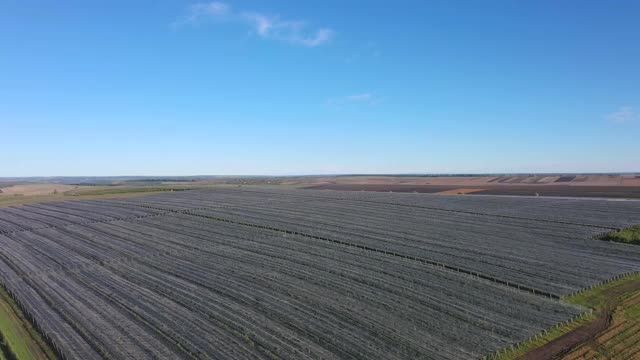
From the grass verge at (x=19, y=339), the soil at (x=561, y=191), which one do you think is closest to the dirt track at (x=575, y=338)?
the grass verge at (x=19, y=339)

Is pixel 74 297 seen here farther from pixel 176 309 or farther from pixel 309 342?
pixel 309 342

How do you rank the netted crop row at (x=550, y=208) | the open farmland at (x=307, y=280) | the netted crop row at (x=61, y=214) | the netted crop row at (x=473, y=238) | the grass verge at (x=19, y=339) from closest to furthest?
the grass verge at (x=19, y=339) < the open farmland at (x=307, y=280) < the netted crop row at (x=473, y=238) < the netted crop row at (x=550, y=208) < the netted crop row at (x=61, y=214)

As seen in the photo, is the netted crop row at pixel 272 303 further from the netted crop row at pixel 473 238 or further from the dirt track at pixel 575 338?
the netted crop row at pixel 473 238

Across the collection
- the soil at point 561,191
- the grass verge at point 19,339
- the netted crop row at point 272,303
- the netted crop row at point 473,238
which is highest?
the soil at point 561,191

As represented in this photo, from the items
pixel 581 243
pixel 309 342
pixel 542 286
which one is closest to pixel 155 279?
pixel 309 342

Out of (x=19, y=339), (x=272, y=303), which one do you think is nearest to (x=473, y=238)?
(x=272, y=303)

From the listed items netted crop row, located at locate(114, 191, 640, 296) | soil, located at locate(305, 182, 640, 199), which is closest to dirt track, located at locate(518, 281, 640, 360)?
netted crop row, located at locate(114, 191, 640, 296)
